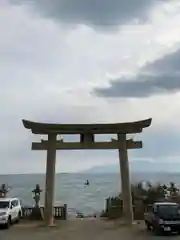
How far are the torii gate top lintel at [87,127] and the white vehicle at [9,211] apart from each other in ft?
14.9

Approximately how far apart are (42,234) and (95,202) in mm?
40494

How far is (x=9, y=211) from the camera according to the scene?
3038 cm

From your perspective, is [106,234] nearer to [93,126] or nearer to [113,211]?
[93,126]

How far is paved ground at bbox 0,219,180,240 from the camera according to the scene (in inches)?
969

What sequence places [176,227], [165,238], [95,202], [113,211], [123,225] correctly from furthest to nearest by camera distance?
[95,202] < [113,211] < [123,225] < [176,227] < [165,238]

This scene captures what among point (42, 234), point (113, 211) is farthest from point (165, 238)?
point (113, 211)

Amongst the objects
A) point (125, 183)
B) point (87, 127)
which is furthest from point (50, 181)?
point (125, 183)

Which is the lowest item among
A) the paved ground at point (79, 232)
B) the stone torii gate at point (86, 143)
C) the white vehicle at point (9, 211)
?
the paved ground at point (79, 232)

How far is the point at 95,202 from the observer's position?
66188mm

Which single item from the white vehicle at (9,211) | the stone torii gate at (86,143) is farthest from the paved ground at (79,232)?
the stone torii gate at (86,143)

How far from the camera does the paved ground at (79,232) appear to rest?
24.6m

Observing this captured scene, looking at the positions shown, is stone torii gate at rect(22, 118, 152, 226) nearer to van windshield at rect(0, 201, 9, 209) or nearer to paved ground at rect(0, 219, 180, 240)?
paved ground at rect(0, 219, 180, 240)

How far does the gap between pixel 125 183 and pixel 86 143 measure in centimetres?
317

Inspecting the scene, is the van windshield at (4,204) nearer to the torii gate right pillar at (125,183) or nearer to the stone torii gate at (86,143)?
the stone torii gate at (86,143)
